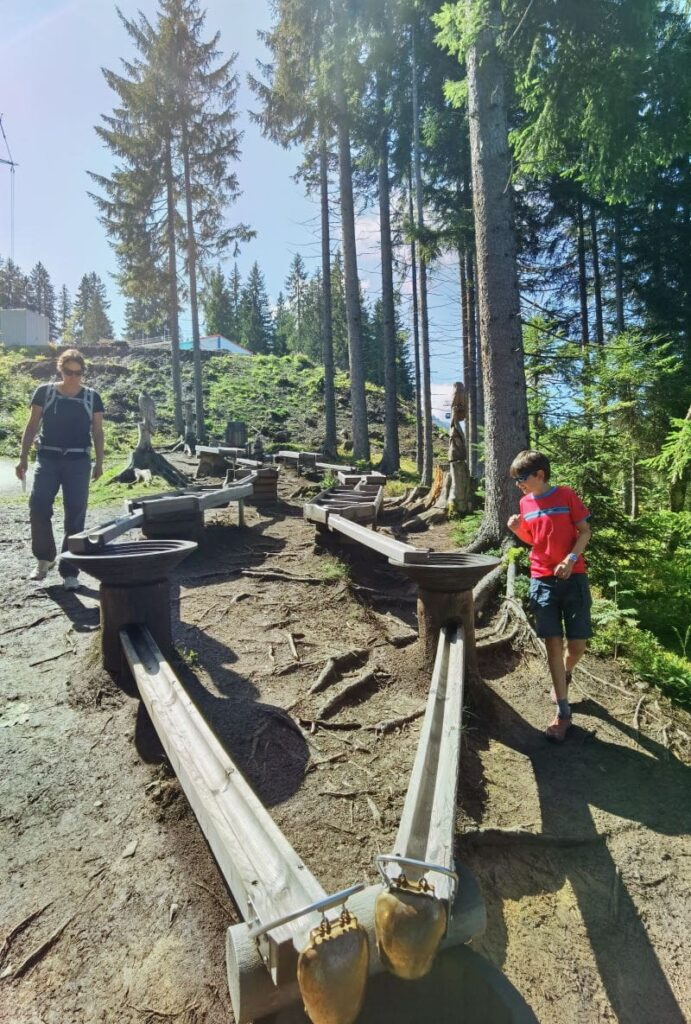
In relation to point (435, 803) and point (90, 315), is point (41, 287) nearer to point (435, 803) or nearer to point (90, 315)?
point (90, 315)

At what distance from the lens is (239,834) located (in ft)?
6.07

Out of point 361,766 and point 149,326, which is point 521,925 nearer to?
point 361,766

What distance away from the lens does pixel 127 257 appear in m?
24.6

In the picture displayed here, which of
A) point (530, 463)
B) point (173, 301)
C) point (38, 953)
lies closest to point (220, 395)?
point (173, 301)

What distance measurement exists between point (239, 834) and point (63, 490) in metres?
4.47

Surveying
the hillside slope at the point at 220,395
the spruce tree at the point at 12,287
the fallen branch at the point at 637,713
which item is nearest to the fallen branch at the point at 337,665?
the fallen branch at the point at 637,713

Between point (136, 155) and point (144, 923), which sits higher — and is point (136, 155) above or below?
above

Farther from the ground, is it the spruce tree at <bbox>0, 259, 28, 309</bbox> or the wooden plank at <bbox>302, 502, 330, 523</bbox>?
the spruce tree at <bbox>0, 259, 28, 309</bbox>

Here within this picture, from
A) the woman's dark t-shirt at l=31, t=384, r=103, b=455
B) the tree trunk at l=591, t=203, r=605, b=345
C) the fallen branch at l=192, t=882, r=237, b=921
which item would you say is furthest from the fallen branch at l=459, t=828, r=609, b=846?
the tree trunk at l=591, t=203, r=605, b=345

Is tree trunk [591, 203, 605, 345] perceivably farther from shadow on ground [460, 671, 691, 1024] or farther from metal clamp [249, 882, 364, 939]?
metal clamp [249, 882, 364, 939]

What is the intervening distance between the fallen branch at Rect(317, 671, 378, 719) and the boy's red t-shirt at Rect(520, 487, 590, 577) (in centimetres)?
148

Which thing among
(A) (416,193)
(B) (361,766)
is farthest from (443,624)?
(A) (416,193)

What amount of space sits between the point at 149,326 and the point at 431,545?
23.0 metres

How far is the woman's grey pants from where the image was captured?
17.8 ft
